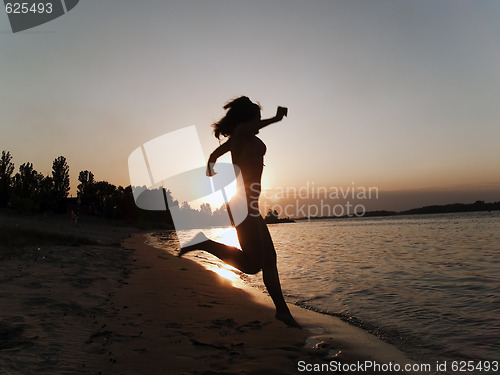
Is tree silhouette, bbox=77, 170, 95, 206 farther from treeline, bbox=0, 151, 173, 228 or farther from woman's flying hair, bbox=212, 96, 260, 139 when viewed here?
woman's flying hair, bbox=212, 96, 260, 139

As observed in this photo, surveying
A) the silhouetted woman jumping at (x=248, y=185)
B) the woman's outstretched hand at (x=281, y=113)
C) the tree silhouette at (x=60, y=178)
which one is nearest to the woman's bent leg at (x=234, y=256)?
the silhouetted woman jumping at (x=248, y=185)

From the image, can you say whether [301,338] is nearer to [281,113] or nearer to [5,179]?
[281,113]

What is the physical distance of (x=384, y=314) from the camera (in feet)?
16.3

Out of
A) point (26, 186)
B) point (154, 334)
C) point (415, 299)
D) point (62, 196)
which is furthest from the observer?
point (62, 196)

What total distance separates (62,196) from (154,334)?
6575 cm

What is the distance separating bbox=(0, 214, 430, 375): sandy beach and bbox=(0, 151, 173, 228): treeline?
3415 centimetres

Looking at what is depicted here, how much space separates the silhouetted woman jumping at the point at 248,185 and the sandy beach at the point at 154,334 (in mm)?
726

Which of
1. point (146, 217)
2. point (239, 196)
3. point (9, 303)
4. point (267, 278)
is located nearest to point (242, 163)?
point (239, 196)

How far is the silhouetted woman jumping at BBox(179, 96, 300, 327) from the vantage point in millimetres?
3582

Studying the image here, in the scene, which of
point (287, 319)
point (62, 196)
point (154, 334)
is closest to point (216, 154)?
point (154, 334)

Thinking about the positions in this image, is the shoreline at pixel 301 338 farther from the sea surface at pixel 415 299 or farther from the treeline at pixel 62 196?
the treeline at pixel 62 196

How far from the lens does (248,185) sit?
12.1 ft

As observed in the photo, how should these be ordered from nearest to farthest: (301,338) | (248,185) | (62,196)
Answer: (301,338) < (248,185) < (62,196)

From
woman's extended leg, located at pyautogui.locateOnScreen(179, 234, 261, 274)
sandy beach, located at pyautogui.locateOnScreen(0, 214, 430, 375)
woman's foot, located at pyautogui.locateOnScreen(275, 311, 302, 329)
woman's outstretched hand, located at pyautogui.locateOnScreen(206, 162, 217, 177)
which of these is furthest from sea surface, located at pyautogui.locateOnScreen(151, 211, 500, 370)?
woman's outstretched hand, located at pyautogui.locateOnScreen(206, 162, 217, 177)
